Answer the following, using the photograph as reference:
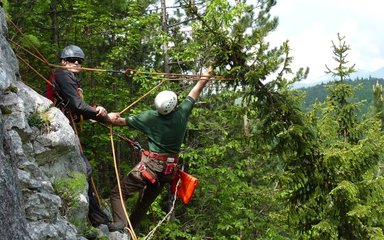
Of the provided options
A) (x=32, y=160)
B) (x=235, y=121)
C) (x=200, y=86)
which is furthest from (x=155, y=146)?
(x=235, y=121)

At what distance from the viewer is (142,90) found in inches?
530

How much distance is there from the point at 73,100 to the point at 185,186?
1939 millimetres

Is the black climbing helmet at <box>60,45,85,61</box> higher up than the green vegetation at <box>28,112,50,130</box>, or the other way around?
the black climbing helmet at <box>60,45,85,61</box>

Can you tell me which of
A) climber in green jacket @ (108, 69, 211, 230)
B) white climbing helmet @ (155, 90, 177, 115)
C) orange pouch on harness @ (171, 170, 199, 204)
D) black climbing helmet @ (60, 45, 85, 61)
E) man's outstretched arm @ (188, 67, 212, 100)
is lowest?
orange pouch on harness @ (171, 170, 199, 204)

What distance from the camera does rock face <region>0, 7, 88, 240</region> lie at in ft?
13.2

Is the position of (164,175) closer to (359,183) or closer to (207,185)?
(359,183)

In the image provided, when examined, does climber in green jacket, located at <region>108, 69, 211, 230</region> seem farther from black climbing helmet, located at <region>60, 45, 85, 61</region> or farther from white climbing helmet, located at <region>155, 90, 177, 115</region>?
black climbing helmet, located at <region>60, 45, 85, 61</region>

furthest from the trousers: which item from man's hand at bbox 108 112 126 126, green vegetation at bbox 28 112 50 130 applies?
green vegetation at bbox 28 112 50 130

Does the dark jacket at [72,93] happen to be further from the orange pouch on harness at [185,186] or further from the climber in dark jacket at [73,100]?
the orange pouch on harness at [185,186]

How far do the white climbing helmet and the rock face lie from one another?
1172 millimetres

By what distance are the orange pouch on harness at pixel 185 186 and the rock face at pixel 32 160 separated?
4.44 feet

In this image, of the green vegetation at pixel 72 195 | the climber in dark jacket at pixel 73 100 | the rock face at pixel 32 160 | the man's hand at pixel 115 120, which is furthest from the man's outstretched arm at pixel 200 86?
the green vegetation at pixel 72 195

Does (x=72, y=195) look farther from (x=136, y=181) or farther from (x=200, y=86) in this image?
(x=200, y=86)

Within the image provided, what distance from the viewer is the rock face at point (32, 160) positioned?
4.02 m
